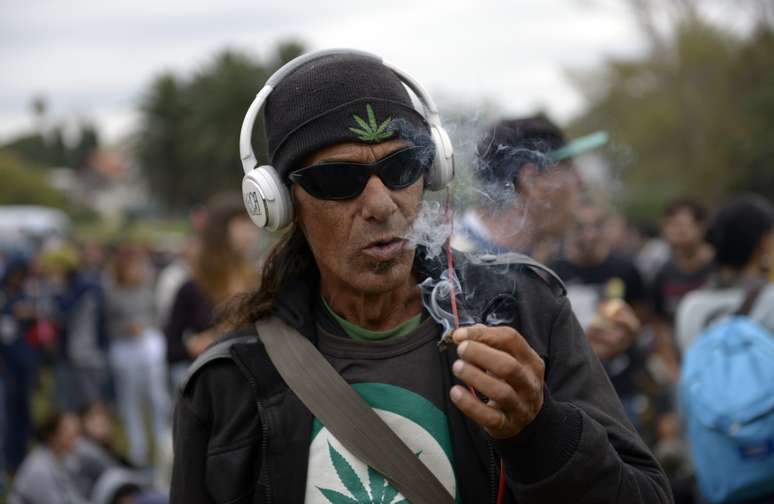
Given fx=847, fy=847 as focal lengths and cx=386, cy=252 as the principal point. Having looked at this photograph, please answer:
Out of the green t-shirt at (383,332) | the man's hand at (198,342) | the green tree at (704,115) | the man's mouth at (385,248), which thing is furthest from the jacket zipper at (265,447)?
the green tree at (704,115)

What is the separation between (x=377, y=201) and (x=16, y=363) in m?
8.78

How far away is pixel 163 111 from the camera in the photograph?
60.6m

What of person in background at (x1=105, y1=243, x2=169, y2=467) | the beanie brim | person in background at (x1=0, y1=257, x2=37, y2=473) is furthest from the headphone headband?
person in background at (x1=0, y1=257, x2=37, y2=473)

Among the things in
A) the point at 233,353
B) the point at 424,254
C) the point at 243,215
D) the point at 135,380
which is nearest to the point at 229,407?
the point at 233,353

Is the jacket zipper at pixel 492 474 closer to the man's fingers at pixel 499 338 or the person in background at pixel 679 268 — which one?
the man's fingers at pixel 499 338

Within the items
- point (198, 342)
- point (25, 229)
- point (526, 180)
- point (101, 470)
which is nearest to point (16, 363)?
point (101, 470)

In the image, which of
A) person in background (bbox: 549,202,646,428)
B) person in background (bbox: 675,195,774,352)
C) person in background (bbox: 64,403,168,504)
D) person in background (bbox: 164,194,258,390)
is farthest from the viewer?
person in background (bbox: 64,403,168,504)

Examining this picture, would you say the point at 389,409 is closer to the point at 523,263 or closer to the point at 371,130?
the point at 523,263

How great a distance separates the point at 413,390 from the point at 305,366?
278 millimetres

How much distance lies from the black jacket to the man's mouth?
0.55 ft

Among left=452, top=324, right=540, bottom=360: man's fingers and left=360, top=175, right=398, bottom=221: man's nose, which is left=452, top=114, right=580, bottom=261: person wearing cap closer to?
left=360, top=175, right=398, bottom=221: man's nose

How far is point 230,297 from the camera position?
2.53 metres

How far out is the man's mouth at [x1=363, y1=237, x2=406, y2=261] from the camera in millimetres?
2088

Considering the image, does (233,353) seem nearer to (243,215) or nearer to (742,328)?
(742,328)
